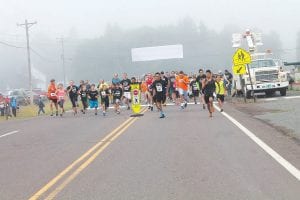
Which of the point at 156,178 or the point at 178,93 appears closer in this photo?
the point at 156,178

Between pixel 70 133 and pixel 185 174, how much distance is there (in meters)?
8.51

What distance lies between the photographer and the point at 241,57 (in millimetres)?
28953

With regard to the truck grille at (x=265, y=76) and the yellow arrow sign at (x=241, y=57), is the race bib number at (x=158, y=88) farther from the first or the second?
the truck grille at (x=265, y=76)

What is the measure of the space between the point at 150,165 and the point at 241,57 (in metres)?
19.4

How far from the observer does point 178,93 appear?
3012 centimetres

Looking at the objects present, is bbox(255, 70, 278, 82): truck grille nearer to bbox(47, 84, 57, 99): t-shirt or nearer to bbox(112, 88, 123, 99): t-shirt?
bbox(112, 88, 123, 99): t-shirt

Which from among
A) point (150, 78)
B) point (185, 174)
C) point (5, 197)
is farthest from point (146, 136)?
point (150, 78)

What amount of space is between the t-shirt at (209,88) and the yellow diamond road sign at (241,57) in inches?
295

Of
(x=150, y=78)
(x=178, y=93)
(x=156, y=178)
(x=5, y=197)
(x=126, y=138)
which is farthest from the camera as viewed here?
(x=150, y=78)

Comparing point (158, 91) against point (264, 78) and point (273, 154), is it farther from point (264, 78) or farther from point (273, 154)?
point (264, 78)

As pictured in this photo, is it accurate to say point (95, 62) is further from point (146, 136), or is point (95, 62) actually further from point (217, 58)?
point (146, 136)

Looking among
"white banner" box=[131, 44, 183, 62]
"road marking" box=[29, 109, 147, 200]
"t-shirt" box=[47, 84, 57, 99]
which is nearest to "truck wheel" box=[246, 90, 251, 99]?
"t-shirt" box=[47, 84, 57, 99]

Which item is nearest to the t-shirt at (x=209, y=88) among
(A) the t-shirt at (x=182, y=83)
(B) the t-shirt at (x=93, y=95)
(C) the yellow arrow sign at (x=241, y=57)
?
(A) the t-shirt at (x=182, y=83)

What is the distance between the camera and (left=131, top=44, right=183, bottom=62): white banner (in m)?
83.0
